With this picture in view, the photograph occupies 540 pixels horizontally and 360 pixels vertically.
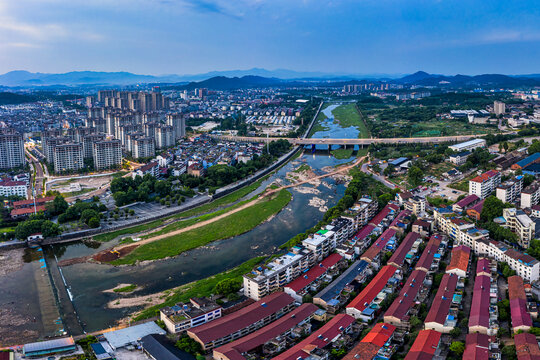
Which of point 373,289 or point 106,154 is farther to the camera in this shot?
point 106,154

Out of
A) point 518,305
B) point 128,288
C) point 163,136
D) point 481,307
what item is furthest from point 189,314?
point 163,136

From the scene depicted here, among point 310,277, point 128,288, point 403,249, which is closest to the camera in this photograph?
point 310,277

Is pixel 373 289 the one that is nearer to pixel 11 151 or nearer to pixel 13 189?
pixel 13 189

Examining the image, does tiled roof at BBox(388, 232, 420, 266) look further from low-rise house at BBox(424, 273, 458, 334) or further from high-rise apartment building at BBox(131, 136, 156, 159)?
high-rise apartment building at BBox(131, 136, 156, 159)

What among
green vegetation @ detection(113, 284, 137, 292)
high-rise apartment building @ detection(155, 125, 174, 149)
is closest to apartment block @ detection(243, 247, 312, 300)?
green vegetation @ detection(113, 284, 137, 292)

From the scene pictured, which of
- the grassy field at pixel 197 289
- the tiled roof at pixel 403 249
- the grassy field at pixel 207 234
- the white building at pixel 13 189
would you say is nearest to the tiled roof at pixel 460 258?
the tiled roof at pixel 403 249

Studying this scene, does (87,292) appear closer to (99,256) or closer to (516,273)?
(99,256)

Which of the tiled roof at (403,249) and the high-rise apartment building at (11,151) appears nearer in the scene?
the tiled roof at (403,249)

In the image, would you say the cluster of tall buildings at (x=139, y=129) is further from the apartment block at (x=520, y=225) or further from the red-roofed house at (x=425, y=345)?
the red-roofed house at (x=425, y=345)
